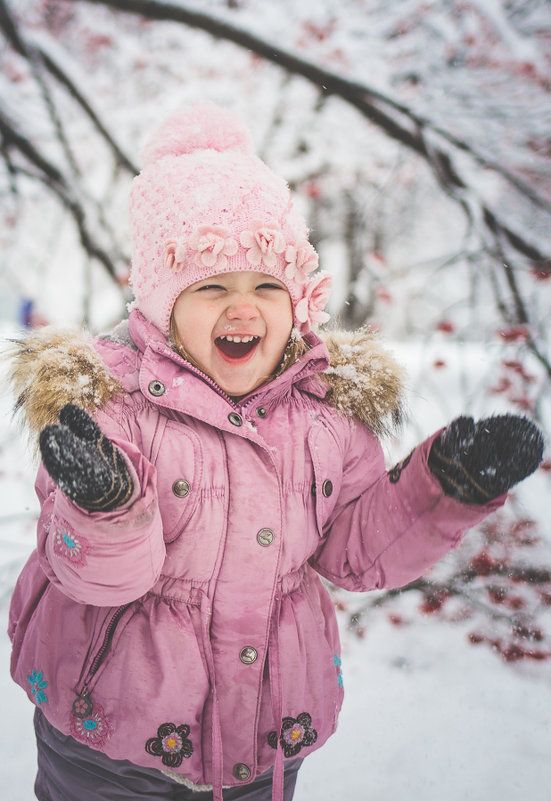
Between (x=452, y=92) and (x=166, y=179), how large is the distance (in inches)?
84.2

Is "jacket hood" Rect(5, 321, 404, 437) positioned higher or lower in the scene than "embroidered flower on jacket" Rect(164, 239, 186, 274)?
lower

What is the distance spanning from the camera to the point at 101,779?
107 centimetres

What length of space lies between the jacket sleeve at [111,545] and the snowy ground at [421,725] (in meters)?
0.83

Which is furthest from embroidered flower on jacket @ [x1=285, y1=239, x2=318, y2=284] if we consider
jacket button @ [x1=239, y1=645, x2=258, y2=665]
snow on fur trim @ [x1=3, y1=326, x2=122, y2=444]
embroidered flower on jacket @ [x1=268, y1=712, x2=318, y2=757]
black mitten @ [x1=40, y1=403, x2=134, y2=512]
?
embroidered flower on jacket @ [x1=268, y1=712, x2=318, y2=757]

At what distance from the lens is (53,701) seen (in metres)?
1.02

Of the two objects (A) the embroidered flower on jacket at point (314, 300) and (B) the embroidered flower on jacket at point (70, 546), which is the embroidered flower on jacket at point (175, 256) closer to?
(A) the embroidered flower on jacket at point (314, 300)

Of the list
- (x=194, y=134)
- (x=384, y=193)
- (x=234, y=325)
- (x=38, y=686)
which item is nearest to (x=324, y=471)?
(x=234, y=325)

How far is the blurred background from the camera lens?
2.08m

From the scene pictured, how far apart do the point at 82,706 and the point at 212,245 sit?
0.97 m

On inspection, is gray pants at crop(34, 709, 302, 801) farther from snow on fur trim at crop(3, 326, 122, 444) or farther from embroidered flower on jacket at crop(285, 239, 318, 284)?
embroidered flower on jacket at crop(285, 239, 318, 284)

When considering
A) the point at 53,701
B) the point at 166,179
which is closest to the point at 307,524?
the point at 53,701

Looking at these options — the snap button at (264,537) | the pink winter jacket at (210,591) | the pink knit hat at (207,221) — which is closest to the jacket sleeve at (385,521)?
the pink winter jacket at (210,591)

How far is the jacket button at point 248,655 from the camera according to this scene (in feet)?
3.42

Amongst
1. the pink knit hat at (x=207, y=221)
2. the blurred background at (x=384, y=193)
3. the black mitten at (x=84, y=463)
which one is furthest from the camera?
the blurred background at (x=384, y=193)
